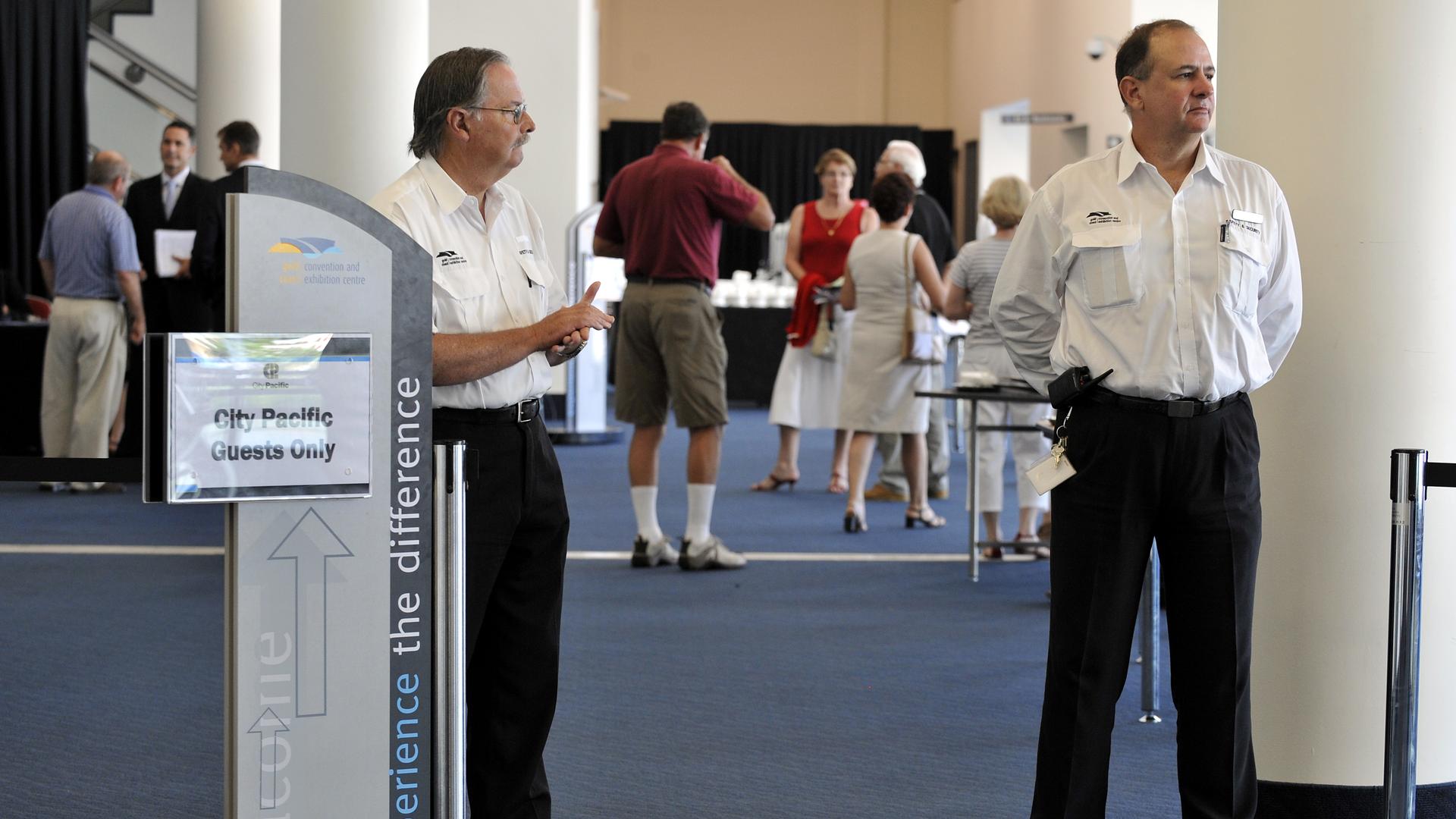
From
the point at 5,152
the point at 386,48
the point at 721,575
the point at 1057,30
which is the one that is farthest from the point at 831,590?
the point at 1057,30

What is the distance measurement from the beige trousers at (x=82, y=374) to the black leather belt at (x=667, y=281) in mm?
3181

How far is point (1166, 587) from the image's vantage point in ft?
8.04

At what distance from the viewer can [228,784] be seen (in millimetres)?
1672

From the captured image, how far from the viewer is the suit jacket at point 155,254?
23.1 feet

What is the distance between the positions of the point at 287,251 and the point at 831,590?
3.50 metres

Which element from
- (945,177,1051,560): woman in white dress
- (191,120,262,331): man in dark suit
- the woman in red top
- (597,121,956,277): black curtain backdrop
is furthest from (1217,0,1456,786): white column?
(597,121,956,277): black curtain backdrop

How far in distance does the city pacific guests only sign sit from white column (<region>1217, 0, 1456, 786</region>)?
174cm

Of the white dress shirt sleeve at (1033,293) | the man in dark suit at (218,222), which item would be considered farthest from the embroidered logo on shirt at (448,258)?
the man in dark suit at (218,222)

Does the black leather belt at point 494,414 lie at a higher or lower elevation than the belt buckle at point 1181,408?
lower

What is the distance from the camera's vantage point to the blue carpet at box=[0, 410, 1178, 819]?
9.70ft

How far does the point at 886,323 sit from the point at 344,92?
247 cm

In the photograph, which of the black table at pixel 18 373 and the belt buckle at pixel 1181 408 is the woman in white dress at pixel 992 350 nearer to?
the belt buckle at pixel 1181 408

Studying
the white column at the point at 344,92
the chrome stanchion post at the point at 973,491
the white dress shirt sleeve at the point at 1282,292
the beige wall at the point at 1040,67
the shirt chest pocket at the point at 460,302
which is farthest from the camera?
the beige wall at the point at 1040,67

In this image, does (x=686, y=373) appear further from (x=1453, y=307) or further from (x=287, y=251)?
(x=287, y=251)
